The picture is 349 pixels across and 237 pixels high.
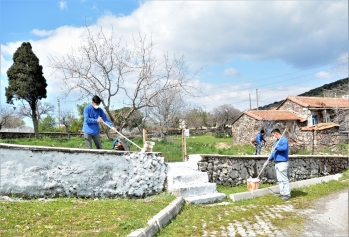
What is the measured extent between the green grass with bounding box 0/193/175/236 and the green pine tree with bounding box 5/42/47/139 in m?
24.0

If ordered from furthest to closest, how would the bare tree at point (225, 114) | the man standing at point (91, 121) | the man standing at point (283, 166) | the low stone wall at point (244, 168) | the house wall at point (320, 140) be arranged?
the bare tree at point (225, 114) → the house wall at point (320, 140) → the low stone wall at point (244, 168) → the man standing at point (283, 166) → the man standing at point (91, 121)

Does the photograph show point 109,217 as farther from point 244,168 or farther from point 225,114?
point 225,114

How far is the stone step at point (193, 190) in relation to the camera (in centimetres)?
804

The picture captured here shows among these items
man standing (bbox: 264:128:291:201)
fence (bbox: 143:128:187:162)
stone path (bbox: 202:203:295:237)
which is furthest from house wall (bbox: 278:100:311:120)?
stone path (bbox: 202:203:295:237)

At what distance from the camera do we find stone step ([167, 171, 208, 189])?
27.9ft

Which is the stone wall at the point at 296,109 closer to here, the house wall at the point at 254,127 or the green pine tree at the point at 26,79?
the house wall at the point at 254,127

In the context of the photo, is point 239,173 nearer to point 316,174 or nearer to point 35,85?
A: point 316,174

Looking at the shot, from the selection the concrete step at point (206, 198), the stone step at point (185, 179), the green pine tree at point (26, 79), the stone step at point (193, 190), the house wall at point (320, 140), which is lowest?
the concrete step at point (206, 198)

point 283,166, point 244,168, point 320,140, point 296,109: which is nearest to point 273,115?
point 296,109

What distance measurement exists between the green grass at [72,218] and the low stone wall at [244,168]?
14.0 feet

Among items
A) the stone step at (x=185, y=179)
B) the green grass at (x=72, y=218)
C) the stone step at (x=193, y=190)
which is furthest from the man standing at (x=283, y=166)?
the green grass at (x=72, y=218)

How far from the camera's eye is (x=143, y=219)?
5312 mm

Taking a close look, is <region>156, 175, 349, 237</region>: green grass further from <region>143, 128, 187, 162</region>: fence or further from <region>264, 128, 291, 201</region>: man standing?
<region>143, 128, 187, 162</region>: fence

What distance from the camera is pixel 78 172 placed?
7395 millimetres
